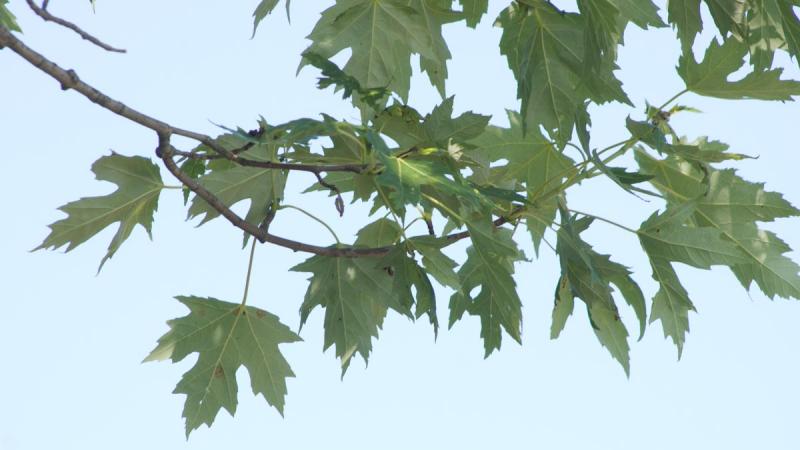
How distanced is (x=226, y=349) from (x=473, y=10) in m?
0.85

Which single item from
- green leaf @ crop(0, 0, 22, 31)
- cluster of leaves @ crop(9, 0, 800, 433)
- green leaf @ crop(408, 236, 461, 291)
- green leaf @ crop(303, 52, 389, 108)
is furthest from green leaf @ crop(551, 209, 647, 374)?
green leaf @ crop(0, 0, 22, 31)

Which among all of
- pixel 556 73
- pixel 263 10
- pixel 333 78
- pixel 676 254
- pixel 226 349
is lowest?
pixel 226 349

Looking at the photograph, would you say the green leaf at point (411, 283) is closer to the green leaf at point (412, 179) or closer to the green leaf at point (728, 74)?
the green leaf at point (412, 179)

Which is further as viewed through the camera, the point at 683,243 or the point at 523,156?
the point at 523,156

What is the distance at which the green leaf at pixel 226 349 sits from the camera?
6.29 feet

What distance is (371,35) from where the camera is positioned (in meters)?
1.86

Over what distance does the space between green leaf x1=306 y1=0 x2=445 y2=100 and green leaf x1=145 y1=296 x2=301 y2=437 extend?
499 mm

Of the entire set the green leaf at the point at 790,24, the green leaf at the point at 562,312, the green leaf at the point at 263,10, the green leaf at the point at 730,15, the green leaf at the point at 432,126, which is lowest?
the green leaf at the point at 562,312

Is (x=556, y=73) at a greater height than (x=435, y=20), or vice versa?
(x=435, y=20)

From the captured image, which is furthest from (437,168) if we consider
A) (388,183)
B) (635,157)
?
(635,157)

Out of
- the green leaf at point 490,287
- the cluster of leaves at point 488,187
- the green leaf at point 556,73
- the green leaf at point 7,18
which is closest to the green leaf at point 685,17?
the cluster of leaves at point 488,187

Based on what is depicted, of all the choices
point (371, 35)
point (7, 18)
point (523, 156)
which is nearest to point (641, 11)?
point (523, 156)

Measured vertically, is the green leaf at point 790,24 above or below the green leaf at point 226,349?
above

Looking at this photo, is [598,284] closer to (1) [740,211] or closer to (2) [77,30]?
(1) [740,211]
